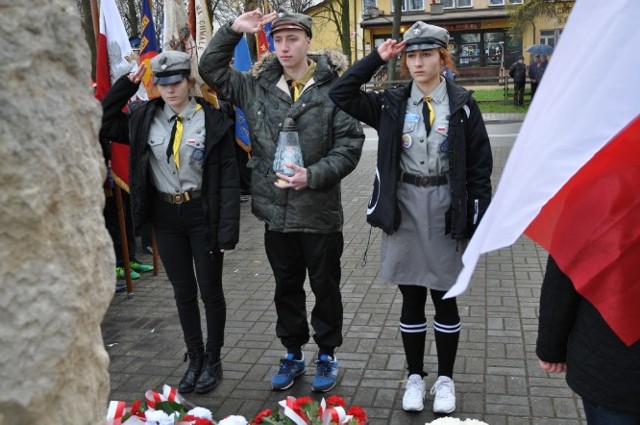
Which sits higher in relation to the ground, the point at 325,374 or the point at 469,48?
the point at 325,374

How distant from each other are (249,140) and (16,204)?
2987mm

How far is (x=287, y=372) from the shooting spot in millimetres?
4352

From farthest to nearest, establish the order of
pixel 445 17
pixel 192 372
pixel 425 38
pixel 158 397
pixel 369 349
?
pixel 445 17
pixel 369 349
pixel 192 372
pixel 425 38
pixel 158 397

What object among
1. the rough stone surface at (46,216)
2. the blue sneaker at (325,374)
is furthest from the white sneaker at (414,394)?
the rough stone surface at (46,216)

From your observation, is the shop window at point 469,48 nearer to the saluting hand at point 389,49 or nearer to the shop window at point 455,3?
the shop window at point 455,3

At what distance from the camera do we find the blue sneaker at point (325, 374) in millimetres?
4227

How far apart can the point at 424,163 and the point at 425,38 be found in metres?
0.62

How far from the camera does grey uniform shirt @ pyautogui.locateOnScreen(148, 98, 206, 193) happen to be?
4.09 meters

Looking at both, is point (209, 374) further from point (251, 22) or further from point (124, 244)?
point (124, 244)

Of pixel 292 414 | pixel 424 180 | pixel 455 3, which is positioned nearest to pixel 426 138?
pixel 424 180

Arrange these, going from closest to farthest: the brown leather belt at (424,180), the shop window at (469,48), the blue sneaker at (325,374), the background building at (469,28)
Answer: the brown leather belt at (424,180), the blue sneaker at (325,374), the background building at (469,28), the shop window at (469,48)

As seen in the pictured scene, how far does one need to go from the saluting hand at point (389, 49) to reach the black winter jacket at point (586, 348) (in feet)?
5.73

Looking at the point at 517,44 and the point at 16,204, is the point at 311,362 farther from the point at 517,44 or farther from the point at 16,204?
the point at 517,44

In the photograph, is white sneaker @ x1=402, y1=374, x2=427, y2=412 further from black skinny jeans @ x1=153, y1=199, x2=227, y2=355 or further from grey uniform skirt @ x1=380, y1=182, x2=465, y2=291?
black skinny jeans @ x1=153, y1=199, x2=227, y2=355
